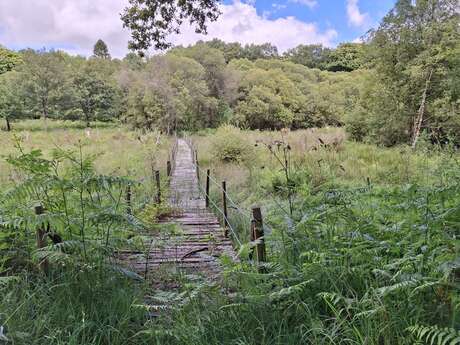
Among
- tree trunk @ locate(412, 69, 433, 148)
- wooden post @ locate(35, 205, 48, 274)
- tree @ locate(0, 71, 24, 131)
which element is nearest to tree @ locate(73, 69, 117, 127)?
tree @ locate(0, 71, 24, 131)

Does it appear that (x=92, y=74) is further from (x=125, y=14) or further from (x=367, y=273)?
(x=367, y=273)

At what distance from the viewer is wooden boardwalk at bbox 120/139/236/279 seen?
3654mm

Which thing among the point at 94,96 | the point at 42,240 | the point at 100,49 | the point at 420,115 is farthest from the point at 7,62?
the point at 42,240

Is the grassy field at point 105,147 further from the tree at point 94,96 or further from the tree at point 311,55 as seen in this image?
the tree at point 311,55

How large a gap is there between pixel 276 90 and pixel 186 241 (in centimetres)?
4304

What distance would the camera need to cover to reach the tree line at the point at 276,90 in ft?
65.6

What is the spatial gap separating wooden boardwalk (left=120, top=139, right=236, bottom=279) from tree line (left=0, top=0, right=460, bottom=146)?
9.50m

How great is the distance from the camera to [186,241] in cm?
505

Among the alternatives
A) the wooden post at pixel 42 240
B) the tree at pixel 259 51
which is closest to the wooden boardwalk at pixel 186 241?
the wooden post at pixel 42 240

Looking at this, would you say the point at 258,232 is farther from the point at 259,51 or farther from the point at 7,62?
the point at 259,51

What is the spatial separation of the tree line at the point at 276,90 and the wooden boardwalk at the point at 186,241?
9.50m

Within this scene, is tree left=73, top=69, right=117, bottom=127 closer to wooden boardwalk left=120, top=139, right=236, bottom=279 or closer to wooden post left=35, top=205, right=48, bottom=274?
wooden boardwalk left=120, top=139, right=236, bottom=279

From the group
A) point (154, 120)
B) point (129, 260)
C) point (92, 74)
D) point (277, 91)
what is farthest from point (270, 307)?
point (92, 74)

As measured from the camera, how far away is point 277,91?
4622 centimetres
